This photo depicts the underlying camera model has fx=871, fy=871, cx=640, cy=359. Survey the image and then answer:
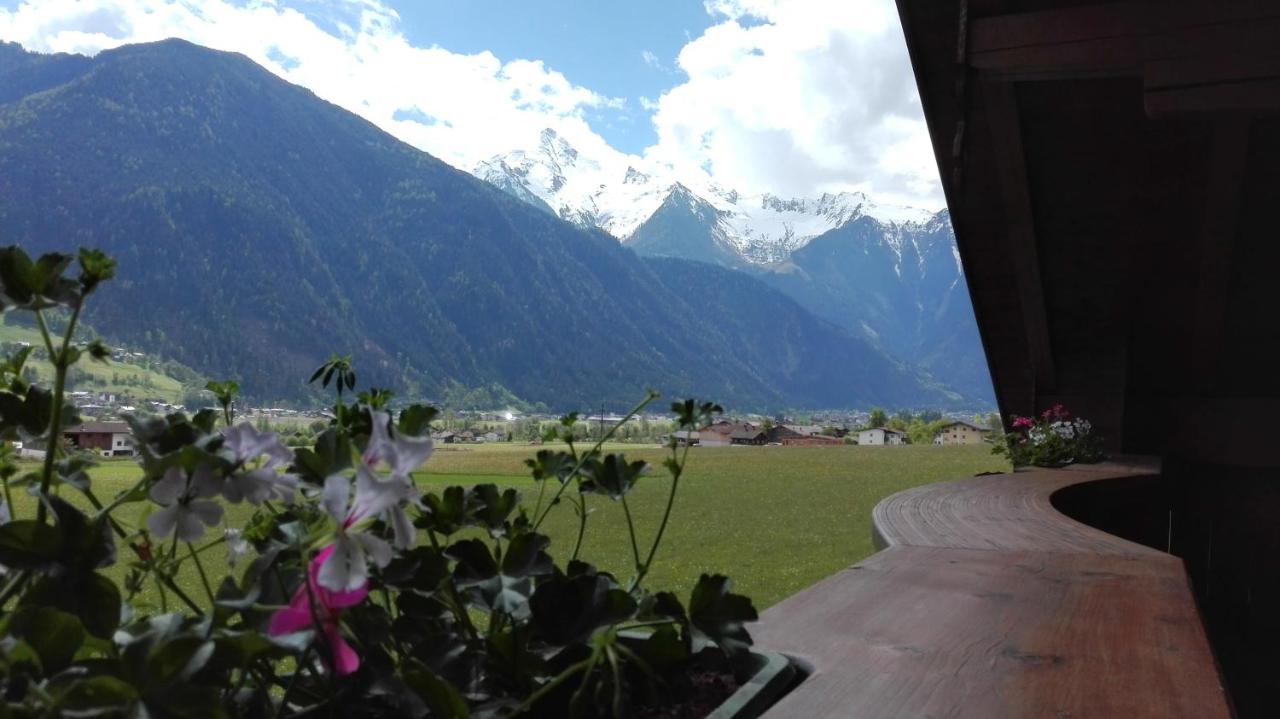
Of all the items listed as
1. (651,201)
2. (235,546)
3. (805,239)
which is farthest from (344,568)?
(651,201)

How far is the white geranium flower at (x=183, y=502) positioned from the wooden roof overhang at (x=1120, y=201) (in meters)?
1.97

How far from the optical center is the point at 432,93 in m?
99.8

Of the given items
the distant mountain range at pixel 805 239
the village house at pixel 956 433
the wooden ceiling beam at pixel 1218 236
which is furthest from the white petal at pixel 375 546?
the distant mountain range at pixel 805 239

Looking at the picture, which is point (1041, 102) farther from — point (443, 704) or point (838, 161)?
point (838, 161)

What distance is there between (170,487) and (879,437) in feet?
61.3

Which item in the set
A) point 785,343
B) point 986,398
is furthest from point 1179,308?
point 986,398

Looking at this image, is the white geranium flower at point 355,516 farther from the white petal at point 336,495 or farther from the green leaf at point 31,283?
the green leaf at point 31,283

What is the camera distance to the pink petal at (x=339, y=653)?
0.25m

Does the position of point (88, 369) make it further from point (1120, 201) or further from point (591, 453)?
point (1120, 201)

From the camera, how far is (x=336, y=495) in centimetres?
22

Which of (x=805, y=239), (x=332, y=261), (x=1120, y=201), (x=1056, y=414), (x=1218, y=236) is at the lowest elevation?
(x=1056, y=414)

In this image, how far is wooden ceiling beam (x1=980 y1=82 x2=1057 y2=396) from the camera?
2.28 metres

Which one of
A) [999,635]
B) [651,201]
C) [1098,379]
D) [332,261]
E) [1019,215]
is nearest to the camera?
[999,635]

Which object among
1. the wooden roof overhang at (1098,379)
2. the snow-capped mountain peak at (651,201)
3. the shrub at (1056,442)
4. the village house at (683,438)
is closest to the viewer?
the village house at (683,438)
